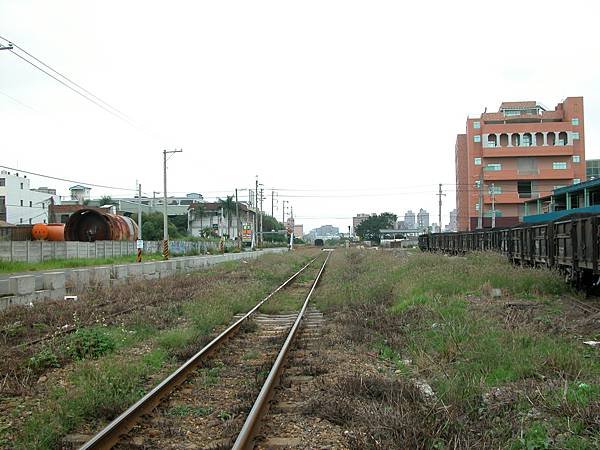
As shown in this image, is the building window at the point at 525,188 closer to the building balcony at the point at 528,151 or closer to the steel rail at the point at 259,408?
the building balcony at the point at 528,151

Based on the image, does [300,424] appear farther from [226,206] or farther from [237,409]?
[226,206]

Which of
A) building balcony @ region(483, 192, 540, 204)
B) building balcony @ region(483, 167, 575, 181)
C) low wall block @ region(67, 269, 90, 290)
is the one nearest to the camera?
low wall block @ region(67, 269, 90, 290)

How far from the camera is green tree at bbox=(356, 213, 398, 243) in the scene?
14000 cm

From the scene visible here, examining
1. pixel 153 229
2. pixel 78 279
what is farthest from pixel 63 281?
pixel 153 229

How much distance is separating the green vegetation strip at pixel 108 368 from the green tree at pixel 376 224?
418 ft

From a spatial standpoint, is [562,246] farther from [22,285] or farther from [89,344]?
[22,285]

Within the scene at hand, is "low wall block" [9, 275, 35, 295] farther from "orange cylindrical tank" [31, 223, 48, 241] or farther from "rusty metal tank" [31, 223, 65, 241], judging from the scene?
"orange cylindrical tank" [31, 223, 48, 241]

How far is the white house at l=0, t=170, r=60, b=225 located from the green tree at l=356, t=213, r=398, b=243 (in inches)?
3007

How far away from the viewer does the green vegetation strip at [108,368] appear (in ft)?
18.4

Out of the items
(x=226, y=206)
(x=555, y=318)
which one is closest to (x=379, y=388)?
(x=555, y=318)

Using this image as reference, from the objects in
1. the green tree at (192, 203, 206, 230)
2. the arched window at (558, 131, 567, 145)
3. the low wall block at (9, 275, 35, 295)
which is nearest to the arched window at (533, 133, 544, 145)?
the arched window at (558, 131, 567, 145)

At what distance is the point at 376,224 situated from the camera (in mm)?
140625

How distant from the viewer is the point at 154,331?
452 inches

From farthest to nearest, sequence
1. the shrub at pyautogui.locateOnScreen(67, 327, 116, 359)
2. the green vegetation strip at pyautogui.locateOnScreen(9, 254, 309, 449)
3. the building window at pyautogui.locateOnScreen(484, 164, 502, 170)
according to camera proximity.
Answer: the building window at pyautogui.locateOnScreen(484, 164, 502, 170) → the shrub at pyautogui.locateOnScreen(67, 327, 116, 359) → the green vegetation strip at pyautogui.locateOnScreen(9, 254, 309, 449)
